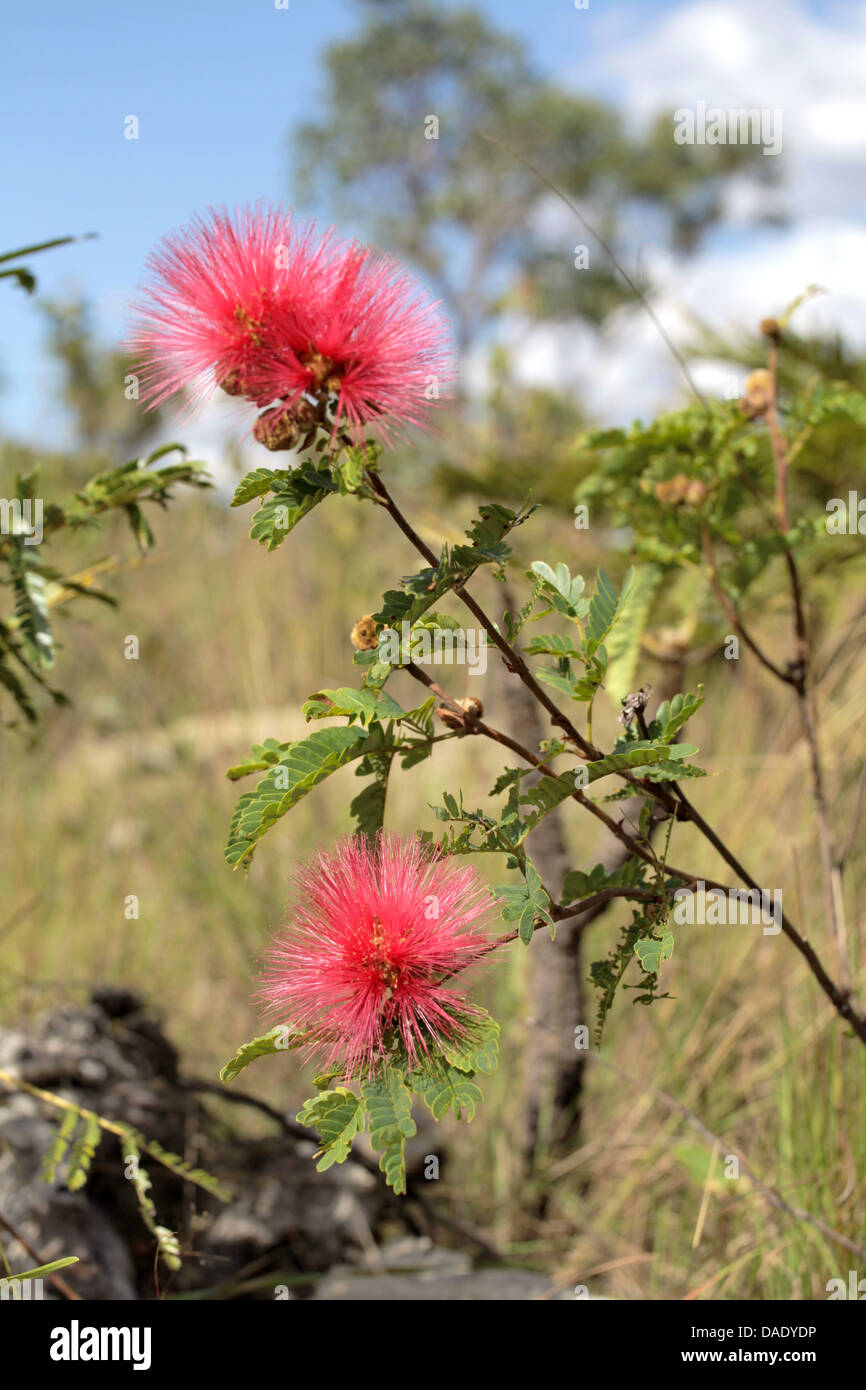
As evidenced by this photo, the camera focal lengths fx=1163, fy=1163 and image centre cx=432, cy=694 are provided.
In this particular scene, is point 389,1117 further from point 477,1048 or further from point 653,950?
point 653,950

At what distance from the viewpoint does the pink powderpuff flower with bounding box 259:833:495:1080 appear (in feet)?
2.68

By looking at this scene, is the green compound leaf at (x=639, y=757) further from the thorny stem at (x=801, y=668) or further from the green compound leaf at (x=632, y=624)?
the green compound leaf at (x=632, y=624)

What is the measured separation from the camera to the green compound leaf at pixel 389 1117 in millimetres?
805

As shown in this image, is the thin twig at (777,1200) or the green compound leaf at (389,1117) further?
the thin twig at (777,1200)

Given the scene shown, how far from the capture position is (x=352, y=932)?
0.82 m

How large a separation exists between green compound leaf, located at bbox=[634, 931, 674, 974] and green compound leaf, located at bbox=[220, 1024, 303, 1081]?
0.82 feet

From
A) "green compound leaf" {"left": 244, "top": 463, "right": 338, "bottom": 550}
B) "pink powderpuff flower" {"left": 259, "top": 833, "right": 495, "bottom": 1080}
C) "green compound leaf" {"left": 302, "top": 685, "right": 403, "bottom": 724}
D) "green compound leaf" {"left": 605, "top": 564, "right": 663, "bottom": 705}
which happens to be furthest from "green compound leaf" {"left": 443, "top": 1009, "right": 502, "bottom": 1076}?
"green compound leaf" {"left": 605, "top": 564, "right": 663, "bottom": 705}

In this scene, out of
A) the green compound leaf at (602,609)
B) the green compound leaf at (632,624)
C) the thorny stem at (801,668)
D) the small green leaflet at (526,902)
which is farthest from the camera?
the green compound leaf at (632,624)

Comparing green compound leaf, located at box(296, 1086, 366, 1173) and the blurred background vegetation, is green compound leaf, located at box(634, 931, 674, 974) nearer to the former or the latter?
green compound leaf, located at box(296, 1086, 366, 1173)

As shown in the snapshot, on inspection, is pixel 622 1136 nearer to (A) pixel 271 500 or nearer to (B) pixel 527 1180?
(B) pixel 527 1180

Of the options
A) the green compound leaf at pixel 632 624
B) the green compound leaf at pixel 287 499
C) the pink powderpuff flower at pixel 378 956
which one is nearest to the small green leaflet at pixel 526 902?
the pink powderpuff flower at pixel 378 956

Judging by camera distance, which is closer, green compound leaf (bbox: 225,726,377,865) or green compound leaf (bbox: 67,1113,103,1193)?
green compound leaf (bbox: 225,726,377,865)

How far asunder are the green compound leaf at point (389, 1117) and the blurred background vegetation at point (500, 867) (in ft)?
2.15

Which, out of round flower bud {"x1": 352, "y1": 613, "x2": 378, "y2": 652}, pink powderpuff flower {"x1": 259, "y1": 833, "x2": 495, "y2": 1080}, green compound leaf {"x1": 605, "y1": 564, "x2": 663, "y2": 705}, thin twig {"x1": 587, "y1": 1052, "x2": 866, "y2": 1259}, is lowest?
thin twig {"x1": 587, "y1": 1052, "x2": 866, "y2": 1259}
